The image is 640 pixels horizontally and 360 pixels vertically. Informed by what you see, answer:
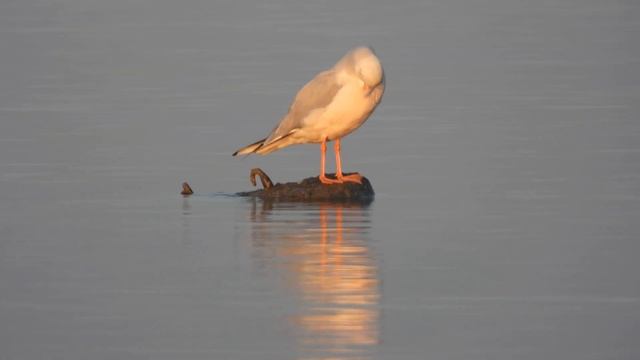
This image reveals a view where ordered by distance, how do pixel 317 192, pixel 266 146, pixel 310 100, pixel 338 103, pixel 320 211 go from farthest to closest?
pixel 266 146 → pixel 310 100 → pixel 338 103 → pixel 317 192 → pixel 320 211

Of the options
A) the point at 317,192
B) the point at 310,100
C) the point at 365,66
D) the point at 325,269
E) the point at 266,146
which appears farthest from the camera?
the point at 266,146

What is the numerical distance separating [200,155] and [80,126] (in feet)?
9.31

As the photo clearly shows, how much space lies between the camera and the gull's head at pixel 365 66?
16500 millimetres

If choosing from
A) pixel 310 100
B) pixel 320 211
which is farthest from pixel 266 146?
pixel 320 211

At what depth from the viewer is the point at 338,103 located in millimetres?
16797

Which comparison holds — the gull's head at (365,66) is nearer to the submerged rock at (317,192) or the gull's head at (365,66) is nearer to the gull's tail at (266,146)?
the submerged rock at (317,192)

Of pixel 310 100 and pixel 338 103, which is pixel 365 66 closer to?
pixel 338 103

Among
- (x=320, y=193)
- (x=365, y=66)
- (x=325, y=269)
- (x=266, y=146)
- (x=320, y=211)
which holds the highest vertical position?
(x=365, y=66)

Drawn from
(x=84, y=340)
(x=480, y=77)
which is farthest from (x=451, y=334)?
(x=480, y=77)

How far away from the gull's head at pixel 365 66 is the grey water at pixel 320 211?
95 centimetres

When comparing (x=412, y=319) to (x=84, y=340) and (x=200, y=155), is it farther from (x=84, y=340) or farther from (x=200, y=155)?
(x=200, y=155)

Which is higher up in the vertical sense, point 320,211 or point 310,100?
point 310,100

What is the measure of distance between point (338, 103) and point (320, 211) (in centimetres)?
137

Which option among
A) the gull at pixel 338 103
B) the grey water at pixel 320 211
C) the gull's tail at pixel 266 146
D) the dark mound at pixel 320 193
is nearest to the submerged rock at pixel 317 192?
the dark mound at pixel 320 193
